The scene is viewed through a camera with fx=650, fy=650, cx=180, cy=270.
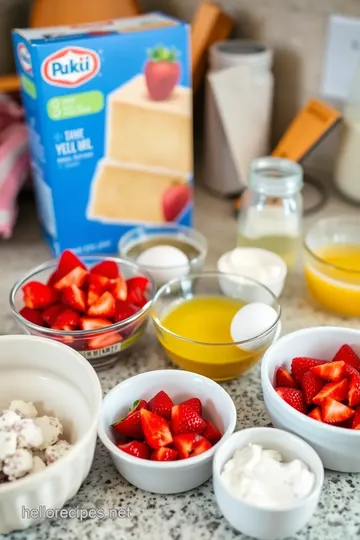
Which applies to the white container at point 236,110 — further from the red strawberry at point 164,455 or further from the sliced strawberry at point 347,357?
the red strawberry at point 164,455

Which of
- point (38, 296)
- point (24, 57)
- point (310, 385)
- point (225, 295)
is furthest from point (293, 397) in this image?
point (24, 57)

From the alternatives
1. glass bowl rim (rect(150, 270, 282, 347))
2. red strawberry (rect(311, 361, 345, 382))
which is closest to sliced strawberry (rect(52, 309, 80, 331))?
glass bowl rim (rect(150, 270, 282, 347))

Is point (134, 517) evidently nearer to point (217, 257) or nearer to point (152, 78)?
point (217, 257)

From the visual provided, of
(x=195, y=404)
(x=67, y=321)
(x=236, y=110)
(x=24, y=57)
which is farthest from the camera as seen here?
(x=236, y=110)

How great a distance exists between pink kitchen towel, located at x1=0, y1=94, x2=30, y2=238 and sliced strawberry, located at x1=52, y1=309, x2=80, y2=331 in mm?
340

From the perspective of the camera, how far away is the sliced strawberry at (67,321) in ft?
2.80

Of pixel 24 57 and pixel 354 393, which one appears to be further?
pixel 24 57

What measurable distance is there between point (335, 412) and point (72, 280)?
1.28 feet

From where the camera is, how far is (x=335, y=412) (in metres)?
0.72

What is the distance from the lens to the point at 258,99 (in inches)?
49.7

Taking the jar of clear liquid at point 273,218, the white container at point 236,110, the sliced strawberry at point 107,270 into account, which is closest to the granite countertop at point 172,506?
the sliced strawberry at point 107,270

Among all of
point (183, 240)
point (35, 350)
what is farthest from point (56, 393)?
point (183, 240)

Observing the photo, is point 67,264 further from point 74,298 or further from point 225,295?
point 225,295

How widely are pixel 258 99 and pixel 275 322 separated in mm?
572
